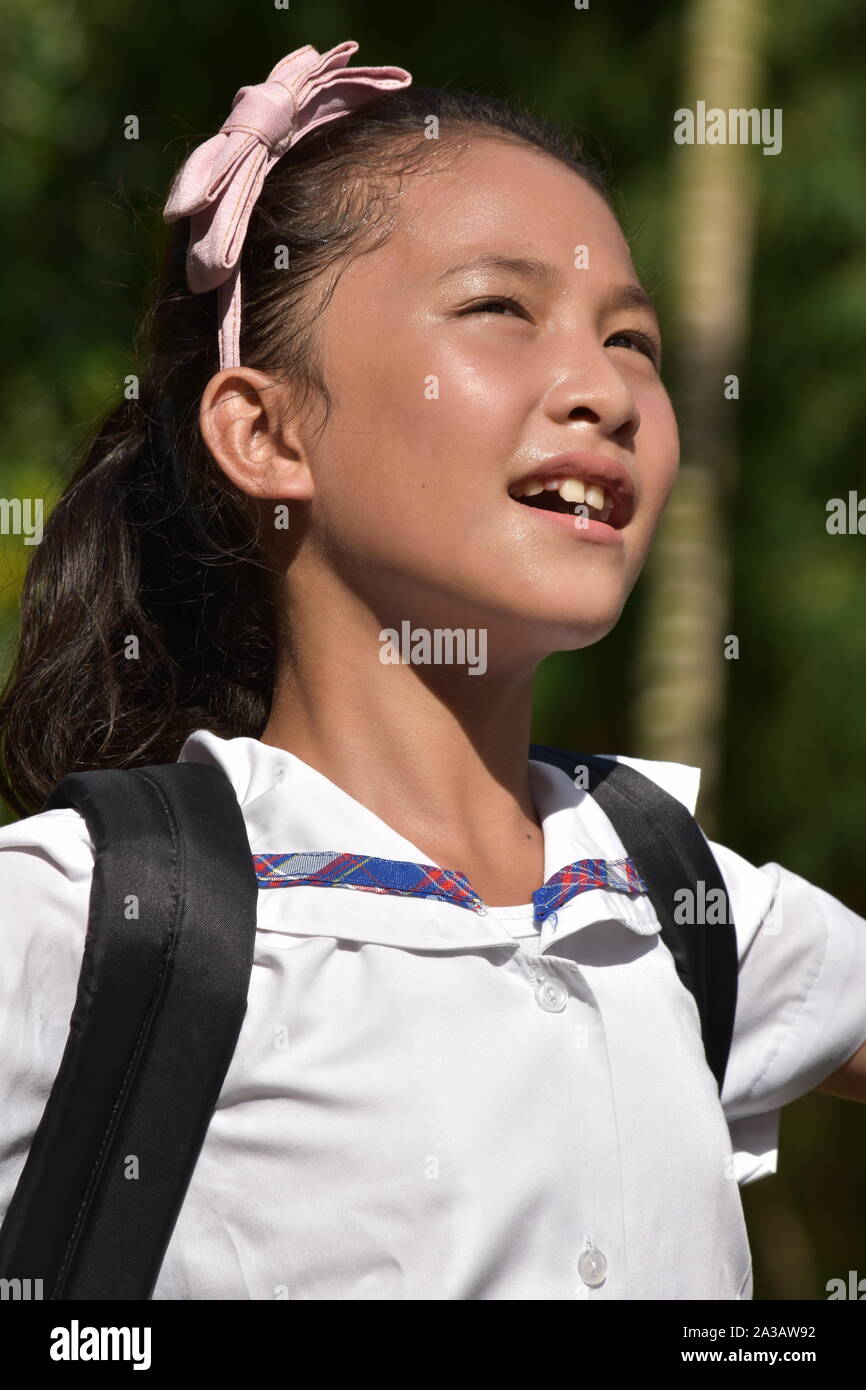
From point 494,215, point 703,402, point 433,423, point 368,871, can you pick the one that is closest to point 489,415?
point 433,423

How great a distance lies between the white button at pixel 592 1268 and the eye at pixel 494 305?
717 millimetres

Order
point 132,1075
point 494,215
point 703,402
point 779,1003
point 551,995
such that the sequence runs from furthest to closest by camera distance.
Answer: point 703,402 → point 779,1003 → point 494,215 → point 551,995 → point 132,1075

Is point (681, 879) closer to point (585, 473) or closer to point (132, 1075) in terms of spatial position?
point (585, 473)

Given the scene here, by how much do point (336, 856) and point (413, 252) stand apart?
500mm

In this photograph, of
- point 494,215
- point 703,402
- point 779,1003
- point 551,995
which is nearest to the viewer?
point 551,995

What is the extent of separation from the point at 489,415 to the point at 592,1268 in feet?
2.07

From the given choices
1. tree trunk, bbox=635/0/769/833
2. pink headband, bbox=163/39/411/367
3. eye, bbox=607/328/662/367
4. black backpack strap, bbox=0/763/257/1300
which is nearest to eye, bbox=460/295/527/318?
eye, bbox=607/328/662/367

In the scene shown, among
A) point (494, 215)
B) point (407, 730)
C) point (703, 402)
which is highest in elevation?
point (703, 402)

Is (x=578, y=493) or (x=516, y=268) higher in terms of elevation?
(x=516, y=268)

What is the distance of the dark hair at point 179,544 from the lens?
1315 mm

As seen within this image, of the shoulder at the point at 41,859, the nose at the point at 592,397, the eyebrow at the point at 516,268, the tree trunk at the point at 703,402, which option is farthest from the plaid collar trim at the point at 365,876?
the tree trunk at the point at 703,402

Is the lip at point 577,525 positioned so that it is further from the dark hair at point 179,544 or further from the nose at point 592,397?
the dark hair at point 179,544

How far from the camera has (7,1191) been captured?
992mm

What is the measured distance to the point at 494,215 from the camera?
1.21 meters
